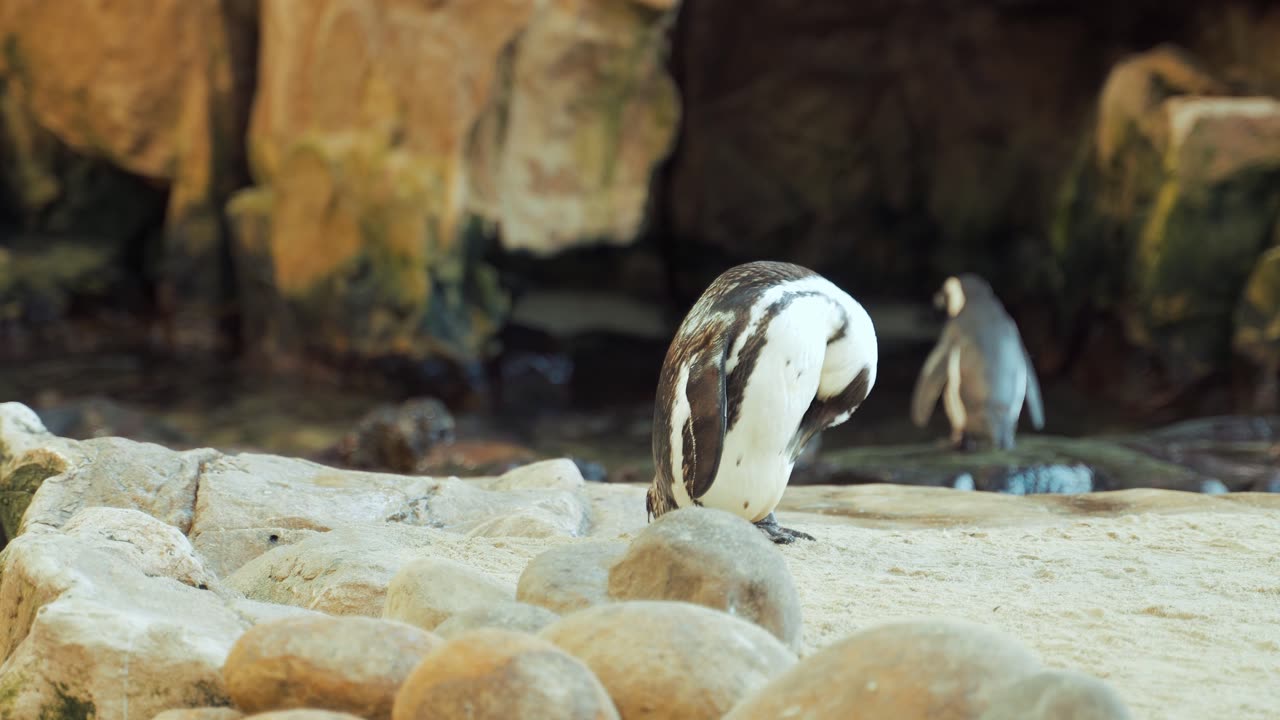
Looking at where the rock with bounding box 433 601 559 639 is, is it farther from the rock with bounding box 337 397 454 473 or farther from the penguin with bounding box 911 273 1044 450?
Result: the rock with bounding box 337 397 454 473

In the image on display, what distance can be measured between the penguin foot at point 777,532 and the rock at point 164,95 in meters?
9.58

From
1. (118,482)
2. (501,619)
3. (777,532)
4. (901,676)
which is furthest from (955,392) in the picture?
(901,676)

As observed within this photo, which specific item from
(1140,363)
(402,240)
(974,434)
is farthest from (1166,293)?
→ (402,240)

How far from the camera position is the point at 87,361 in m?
11.6


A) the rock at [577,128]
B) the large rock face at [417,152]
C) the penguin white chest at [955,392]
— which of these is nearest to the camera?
the penguin white chest at [955,392]

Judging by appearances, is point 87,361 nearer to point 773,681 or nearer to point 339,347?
point 339,347

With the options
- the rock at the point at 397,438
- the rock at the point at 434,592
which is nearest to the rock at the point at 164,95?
the rock at the point at 397,438

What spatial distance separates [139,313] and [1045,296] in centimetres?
933

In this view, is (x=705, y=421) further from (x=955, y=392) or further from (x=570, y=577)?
(x=955, y=392)

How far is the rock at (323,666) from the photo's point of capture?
2.01 m

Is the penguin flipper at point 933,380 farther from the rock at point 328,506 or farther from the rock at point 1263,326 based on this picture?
the rock at point 328,506

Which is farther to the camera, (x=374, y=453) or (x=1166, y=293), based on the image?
(x=1166, y=293)

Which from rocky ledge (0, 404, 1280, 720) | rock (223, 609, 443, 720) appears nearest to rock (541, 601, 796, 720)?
rocky ledge (0, 404, 1280, 720)

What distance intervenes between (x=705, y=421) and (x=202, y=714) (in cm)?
157
